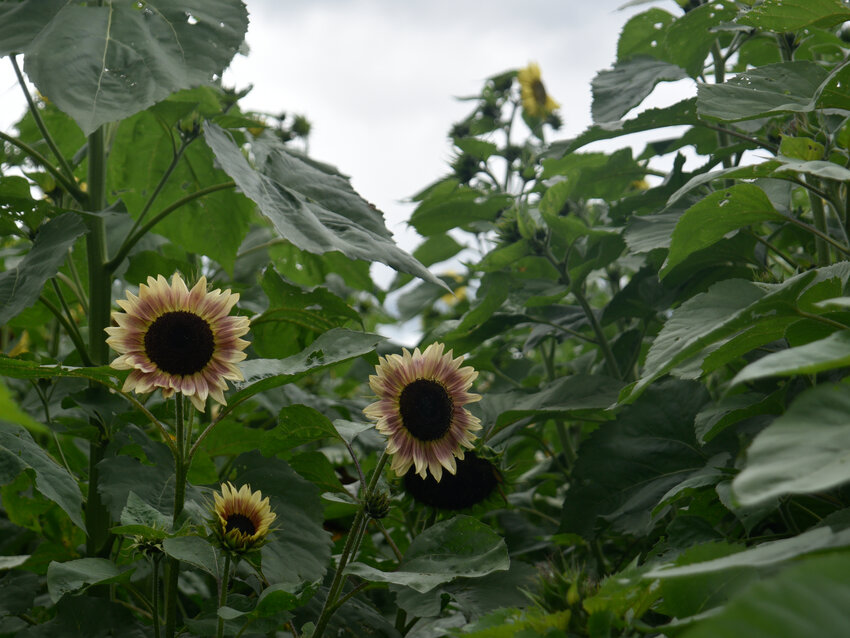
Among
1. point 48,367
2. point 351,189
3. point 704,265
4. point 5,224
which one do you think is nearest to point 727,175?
point 704,265

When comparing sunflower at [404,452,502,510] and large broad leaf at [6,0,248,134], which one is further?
sunflower at [404,452,502,510]

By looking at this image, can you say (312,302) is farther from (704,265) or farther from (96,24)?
(704,265)

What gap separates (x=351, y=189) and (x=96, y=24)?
0.37 meters

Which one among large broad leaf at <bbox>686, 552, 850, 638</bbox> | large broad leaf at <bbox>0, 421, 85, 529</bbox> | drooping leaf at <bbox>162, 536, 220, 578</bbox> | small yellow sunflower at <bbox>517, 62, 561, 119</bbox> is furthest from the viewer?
small yellow sunflower at <bbox>517, 62, 561, 119</bbox>

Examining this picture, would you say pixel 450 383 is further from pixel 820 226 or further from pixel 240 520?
pixel 820 226

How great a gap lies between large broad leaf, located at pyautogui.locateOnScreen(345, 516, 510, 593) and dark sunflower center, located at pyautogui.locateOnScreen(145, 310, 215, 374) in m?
0.25

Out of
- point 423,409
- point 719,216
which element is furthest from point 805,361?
point 423,409

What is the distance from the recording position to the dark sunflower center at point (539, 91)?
204 cm

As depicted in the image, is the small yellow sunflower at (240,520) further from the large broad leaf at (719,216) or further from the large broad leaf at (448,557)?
the large broad leaf at (719,216)

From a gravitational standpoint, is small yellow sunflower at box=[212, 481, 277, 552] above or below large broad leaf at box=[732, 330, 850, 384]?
below

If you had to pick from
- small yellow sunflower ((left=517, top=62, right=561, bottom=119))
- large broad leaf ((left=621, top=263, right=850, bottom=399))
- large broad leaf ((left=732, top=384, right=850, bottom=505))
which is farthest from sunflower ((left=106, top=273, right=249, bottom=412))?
small yellow sunflower ((left=517, top=62, right=561, bottom=119))

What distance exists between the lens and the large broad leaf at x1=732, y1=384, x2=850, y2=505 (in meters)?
0.37

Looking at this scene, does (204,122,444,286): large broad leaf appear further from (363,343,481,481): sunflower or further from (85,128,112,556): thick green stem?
(85,128,112,556): thick green stem

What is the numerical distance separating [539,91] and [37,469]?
5.40 ft
